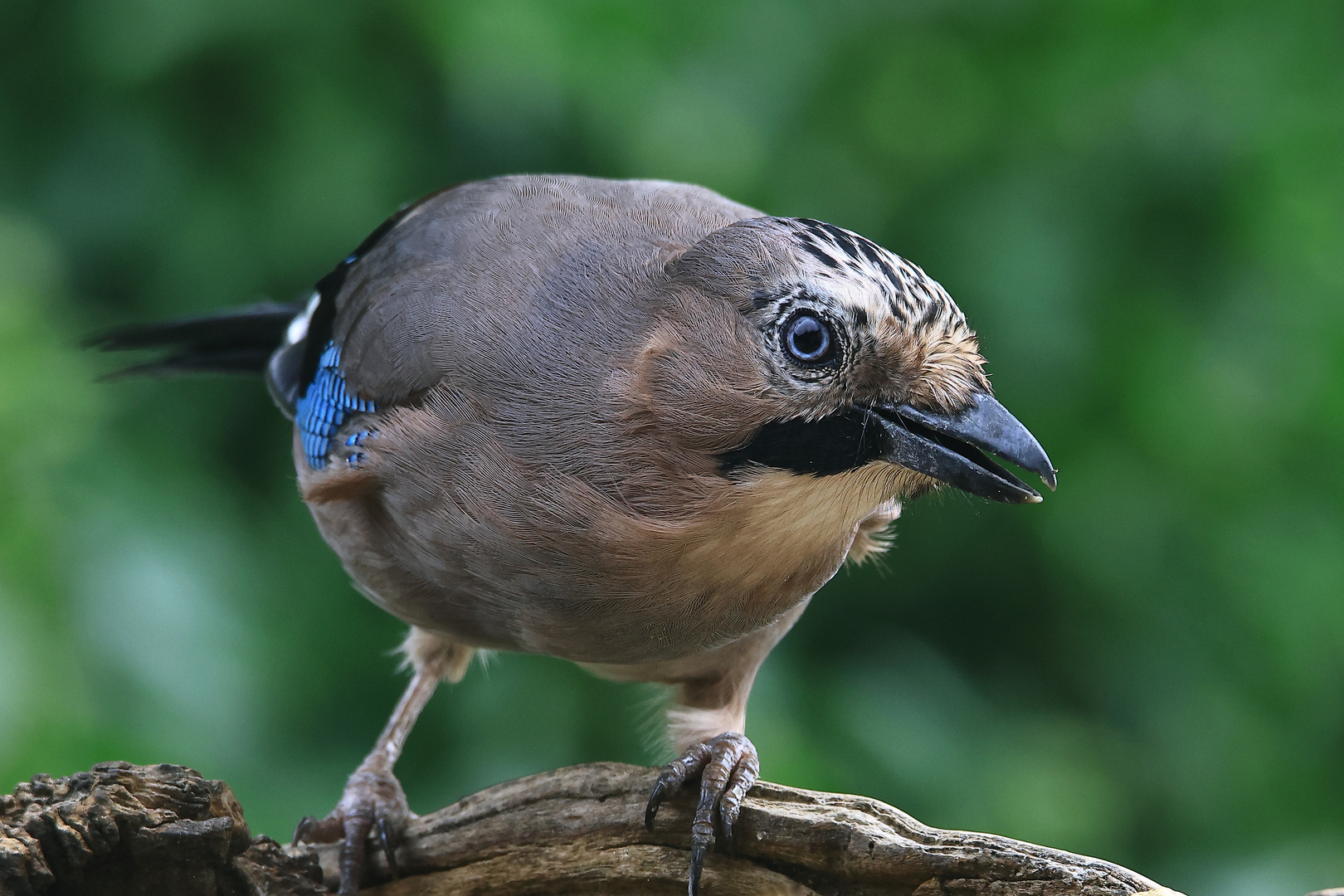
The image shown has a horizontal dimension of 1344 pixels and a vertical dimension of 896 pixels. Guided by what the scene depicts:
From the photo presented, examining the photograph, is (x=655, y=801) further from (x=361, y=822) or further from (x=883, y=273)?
(x=883, y=273)

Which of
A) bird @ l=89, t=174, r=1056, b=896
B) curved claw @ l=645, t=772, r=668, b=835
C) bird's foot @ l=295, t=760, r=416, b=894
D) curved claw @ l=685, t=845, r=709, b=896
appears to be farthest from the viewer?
bird's foot @ l=295, t=760, r=416, b=894

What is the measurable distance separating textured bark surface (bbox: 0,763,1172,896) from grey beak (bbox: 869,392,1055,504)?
553 mm

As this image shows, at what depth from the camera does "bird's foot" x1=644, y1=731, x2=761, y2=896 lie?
2.36 m

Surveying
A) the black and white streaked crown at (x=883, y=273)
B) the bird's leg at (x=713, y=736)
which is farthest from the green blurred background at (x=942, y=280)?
the black and white streaked crown at (x=883, y=273)

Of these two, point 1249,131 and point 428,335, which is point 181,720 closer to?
point 428,335

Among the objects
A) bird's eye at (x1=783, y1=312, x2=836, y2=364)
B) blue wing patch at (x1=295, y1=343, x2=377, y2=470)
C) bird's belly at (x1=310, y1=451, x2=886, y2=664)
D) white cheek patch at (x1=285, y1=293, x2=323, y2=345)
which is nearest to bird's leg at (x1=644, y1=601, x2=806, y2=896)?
bird's belly at (x1=310, y1=451, x2=886, y2=664)

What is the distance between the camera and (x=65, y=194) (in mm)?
3684

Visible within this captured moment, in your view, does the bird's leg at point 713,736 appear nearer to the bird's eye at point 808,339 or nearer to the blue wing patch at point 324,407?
the bird's eye at point 808,339

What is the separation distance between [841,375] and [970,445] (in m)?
0.24


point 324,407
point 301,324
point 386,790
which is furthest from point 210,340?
point 386,790

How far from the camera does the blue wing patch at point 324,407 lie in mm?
2771

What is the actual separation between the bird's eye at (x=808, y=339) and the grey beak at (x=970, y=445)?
13 centimetres

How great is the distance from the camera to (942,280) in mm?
3447

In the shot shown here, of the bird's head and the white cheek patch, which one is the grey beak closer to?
the bird's head
